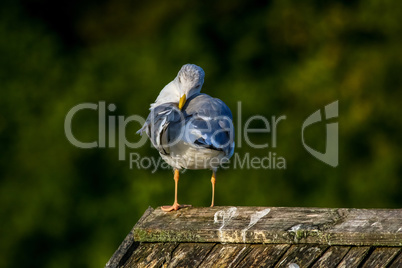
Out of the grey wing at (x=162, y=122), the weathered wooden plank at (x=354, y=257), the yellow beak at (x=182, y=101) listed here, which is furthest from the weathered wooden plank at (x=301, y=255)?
the yellow beak at (x=182, y=101)

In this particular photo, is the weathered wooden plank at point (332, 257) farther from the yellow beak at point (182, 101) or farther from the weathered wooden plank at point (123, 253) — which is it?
the yellow beak at point (182, 101)

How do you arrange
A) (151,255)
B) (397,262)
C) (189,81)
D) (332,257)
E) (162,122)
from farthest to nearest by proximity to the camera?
1. (189,81)
2. (162,122)
3. (151,255)
4. (332,257)
5. (397,262)

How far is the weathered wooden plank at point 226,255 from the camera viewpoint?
10.5 ft

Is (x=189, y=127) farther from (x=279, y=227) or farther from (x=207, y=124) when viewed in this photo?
(x=279, y=227)

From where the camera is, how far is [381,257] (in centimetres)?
305

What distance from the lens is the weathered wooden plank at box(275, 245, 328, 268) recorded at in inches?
122

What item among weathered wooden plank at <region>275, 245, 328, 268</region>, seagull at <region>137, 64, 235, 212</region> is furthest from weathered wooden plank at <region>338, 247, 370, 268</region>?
seagull at <region>137, 64, 235, 212</region>

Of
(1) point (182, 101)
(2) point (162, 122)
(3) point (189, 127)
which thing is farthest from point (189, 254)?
(1) point (182, 101)

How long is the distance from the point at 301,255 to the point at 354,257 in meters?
0.20

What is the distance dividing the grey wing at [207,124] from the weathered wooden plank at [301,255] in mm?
1420

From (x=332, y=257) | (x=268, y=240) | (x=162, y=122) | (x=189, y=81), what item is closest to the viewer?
(x=332, y=257)

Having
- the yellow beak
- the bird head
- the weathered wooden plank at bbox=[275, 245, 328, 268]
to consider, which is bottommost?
the weathered wooden plank at bbox=[275, 245, 328, 268]

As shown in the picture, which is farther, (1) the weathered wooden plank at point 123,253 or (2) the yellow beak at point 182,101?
(2) the yellow beak at point 182,101

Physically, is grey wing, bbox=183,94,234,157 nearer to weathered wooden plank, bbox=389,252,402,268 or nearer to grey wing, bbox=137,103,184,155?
grey wing, bbox=137,103,184,155
